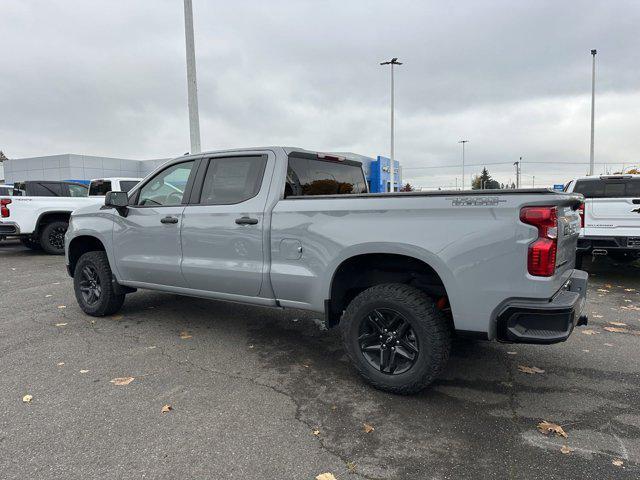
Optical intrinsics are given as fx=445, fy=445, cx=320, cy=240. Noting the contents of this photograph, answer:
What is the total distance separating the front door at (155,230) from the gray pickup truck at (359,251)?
2 centimetres

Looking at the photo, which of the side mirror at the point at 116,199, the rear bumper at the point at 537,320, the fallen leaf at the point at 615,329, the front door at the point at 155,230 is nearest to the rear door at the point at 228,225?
the front door at the point at 155,230

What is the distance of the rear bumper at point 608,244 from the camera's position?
6.71 m

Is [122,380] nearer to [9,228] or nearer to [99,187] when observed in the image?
[9,228]

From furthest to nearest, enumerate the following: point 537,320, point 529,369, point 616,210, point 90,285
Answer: point 616,210 < point 90,285 < point 529,369 < point 537,320

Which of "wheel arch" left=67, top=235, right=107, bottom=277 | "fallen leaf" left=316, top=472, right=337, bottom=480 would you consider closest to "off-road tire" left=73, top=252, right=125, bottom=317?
"wheel arch" left=67, top=235, right=107, bottom=277

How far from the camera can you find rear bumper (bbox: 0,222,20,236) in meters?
10.4

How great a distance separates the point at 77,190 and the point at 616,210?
1259 cm

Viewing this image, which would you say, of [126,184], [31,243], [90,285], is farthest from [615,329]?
[31,243]

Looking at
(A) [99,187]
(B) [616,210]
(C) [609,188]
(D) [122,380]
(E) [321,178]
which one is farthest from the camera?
(A) [99,187]

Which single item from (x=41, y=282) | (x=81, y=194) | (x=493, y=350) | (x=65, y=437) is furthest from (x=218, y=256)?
(x=81, y=194)

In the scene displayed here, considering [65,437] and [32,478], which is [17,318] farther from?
[32,478]

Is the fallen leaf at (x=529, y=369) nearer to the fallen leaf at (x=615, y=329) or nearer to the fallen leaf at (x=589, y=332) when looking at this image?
the fallen leaf at (x=589, y=332)

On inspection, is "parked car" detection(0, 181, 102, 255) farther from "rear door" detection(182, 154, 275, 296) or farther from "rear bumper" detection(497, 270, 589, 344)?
"rear bumper" detection(497, 270, 589, 344)

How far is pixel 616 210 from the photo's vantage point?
6.79m
